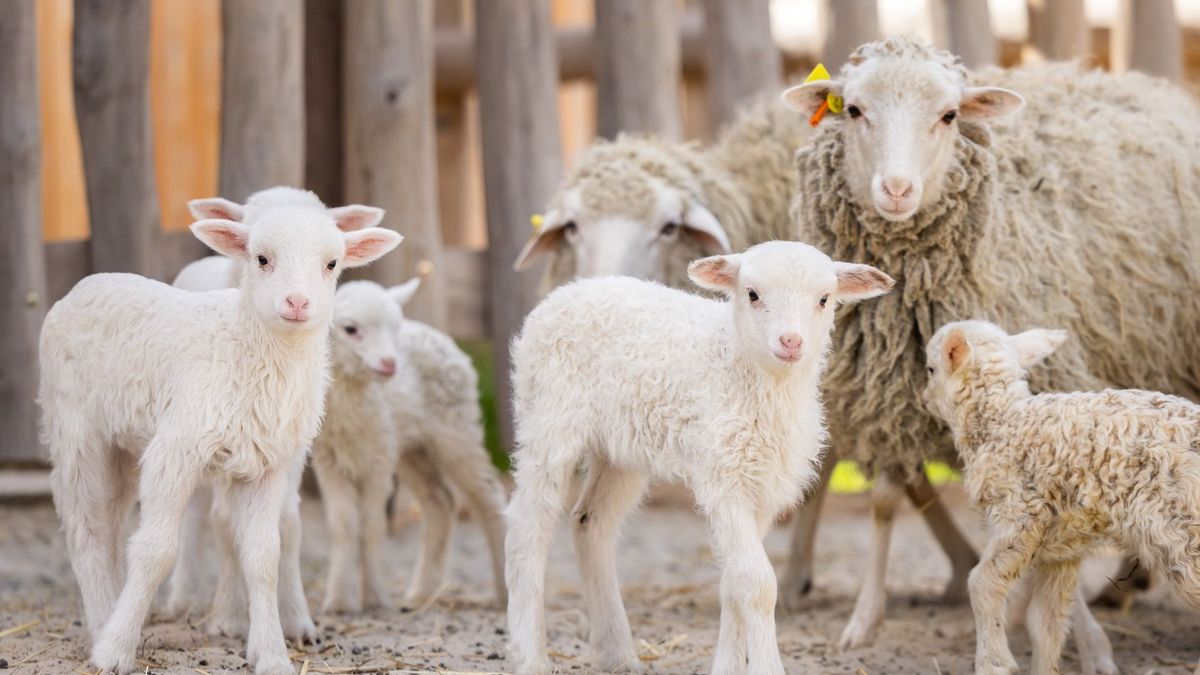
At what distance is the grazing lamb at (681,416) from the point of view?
4.36m

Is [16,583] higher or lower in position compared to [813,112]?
lower

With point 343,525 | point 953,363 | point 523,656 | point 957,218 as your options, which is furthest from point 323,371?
point 957,218

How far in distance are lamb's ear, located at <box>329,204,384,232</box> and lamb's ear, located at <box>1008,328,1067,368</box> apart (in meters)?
2.39

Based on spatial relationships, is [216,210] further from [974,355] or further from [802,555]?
[802,555]

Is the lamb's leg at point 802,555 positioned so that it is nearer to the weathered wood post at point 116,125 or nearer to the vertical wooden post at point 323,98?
the vertical wooden post at point 323,98

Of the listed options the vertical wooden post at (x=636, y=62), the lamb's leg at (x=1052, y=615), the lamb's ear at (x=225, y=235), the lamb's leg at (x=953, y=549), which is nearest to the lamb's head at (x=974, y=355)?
the lamb's leg at (x=1052, y=615)

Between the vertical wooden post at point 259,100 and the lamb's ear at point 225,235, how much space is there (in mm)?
2230

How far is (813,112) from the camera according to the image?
5922 millimetres

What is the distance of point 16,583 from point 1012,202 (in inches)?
194

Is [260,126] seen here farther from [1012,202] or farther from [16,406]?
[1012,202]

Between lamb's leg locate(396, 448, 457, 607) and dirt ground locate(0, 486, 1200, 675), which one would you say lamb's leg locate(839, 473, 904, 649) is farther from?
lamb's leg locate(396, 448, 457, 607)

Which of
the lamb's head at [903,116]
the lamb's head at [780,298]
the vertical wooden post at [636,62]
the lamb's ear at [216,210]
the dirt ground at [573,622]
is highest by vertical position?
the vertical wooden post at [636,62]

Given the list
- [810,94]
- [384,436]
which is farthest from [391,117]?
[810,94]

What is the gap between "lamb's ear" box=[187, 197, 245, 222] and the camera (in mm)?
5445
